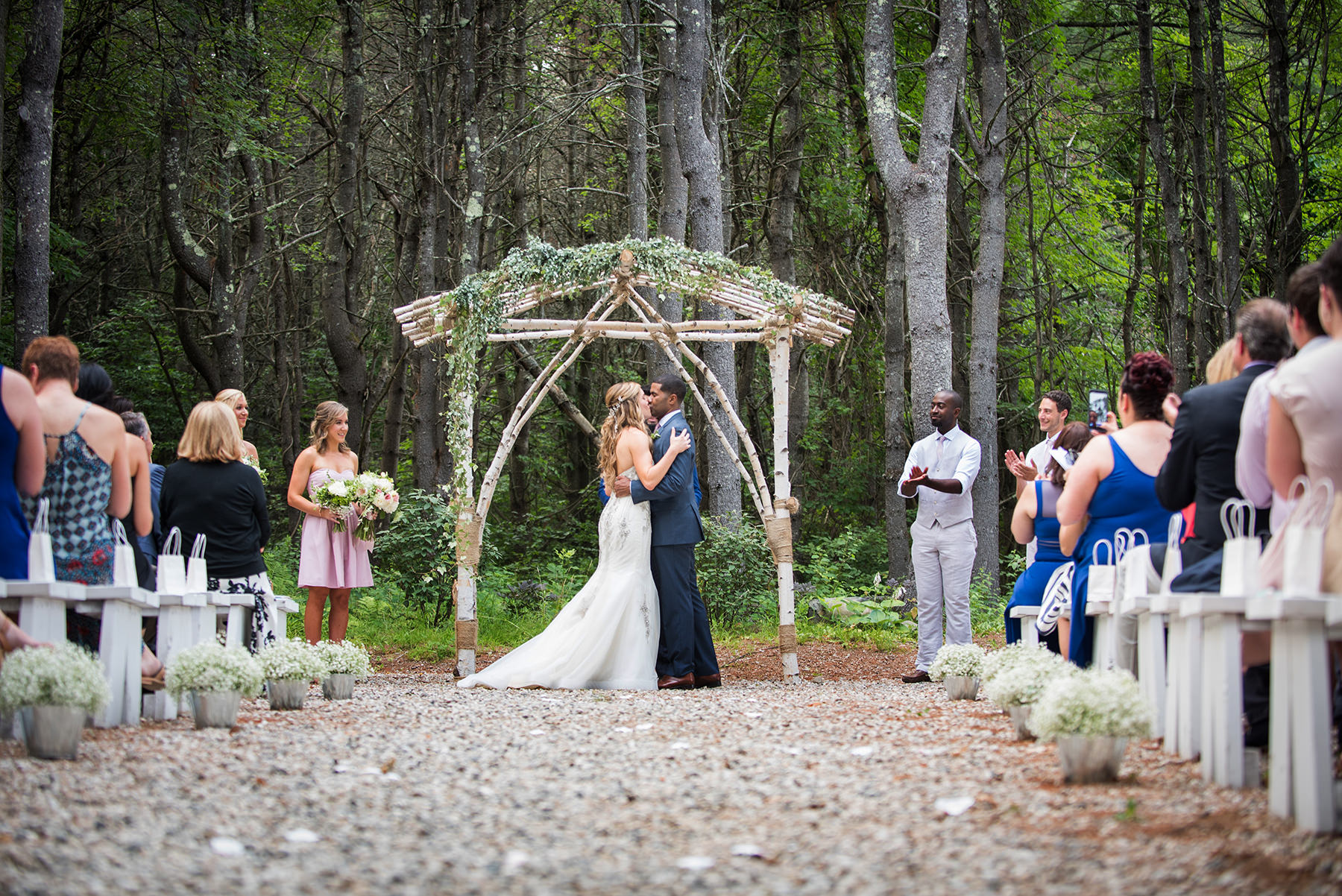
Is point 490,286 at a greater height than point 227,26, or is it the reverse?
point 227,26

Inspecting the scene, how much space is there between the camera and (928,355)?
10.9m

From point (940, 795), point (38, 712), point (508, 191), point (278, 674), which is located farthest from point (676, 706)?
point (508, 191)

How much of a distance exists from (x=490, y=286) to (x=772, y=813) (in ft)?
19.0

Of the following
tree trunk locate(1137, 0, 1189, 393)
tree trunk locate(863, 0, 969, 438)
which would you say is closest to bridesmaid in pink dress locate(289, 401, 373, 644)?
tree trunk locate(863, 0, 969, 438)

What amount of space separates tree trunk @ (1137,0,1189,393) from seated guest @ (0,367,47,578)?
479 inches

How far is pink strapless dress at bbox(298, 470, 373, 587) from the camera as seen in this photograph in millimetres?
8406

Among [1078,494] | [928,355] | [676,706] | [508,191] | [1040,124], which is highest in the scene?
[1040,124]

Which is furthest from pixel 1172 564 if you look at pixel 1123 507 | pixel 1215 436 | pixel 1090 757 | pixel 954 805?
pixel 954 805

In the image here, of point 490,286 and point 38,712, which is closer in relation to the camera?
point 38,712

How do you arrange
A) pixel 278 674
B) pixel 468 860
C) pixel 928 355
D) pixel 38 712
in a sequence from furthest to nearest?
pixel 928 355 < pixel 278 674 < pixel 38 712 < pixel 468 860

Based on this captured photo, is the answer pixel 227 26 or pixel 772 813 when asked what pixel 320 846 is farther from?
pixel 227 26

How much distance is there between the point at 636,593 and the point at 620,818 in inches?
185

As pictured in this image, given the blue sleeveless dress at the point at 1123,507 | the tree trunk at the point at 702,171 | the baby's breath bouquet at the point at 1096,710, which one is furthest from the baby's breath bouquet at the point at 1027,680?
the tree trunk at the point at 702,171

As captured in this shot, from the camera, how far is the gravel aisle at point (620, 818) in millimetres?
2754
